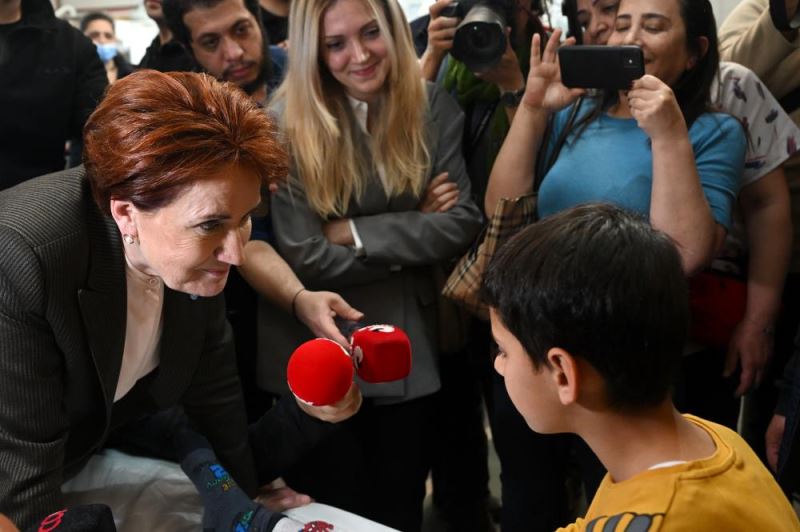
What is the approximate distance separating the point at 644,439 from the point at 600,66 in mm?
750

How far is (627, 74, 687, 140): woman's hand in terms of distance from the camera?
143 centimetres

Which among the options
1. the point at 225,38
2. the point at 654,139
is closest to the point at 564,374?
the point at 654,139

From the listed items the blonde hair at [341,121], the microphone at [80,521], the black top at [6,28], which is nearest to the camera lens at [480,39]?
the blonde hair at [341,121]

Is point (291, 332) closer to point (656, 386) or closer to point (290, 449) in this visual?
point (290, 449)

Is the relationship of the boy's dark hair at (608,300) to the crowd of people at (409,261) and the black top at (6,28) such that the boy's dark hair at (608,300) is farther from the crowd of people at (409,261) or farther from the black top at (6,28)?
the black top at (6,28)

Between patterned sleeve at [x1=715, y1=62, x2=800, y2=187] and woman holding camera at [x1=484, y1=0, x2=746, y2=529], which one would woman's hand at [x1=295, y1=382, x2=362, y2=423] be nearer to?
woman holding camera at [x1=484, y1=0, x2=746, y2=529]

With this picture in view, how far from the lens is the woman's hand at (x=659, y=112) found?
1.43 m

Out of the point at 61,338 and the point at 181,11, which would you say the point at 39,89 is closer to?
the point at 181,11

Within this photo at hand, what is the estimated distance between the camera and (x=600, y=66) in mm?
1537

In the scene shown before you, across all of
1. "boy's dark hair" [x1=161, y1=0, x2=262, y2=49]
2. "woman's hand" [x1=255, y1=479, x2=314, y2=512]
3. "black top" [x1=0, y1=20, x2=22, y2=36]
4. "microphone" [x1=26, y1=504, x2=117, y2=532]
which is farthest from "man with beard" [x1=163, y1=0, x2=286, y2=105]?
"microphone" [x1=26, y1=504, x2=117, y2=532]

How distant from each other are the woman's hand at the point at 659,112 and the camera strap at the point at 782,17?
0.39 m

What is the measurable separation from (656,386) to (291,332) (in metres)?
0.96

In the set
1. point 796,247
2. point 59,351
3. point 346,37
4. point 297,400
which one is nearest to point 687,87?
point 796,247

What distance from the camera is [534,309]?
103 cm
